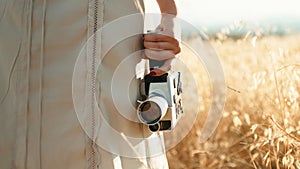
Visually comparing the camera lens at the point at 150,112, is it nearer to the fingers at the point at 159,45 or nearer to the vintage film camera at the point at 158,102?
the vintage film camera at the point at 158,102

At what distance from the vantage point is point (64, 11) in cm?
115

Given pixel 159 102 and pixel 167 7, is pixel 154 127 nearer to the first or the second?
pixel 159 102

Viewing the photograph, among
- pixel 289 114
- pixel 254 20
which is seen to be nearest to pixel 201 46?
pixel 254 20

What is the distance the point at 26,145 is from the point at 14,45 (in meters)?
0.17

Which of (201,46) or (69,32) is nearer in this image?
(69,32)

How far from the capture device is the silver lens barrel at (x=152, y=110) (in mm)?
1152

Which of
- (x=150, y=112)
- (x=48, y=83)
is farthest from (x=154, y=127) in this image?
(x=48, y=83)

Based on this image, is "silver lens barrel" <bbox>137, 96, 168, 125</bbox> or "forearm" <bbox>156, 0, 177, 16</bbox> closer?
"silver lens barrel" <bbox>137, 96, 168, 125</bbox>

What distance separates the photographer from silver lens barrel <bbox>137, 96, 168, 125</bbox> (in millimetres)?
1152

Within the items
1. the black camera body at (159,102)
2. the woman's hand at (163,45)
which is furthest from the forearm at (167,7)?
the black camera body at (159,102)

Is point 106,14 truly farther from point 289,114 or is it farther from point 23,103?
point 289,114

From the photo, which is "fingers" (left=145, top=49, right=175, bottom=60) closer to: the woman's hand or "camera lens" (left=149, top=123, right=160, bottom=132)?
the woman's hand

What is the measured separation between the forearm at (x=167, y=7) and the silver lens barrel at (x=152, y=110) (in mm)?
178

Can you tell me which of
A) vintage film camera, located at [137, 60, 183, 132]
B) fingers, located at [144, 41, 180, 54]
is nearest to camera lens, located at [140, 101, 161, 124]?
vintage film camera, located at [137, 60, 183, 132]
